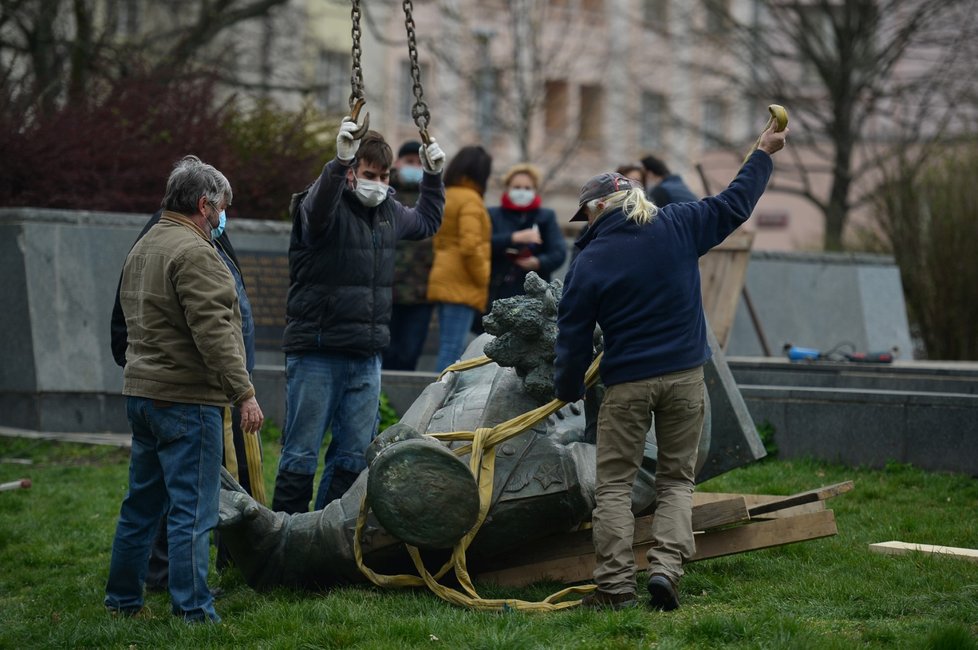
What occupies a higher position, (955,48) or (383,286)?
(955,48)

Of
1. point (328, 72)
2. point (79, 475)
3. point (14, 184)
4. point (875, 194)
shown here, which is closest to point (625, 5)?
point (328, 72)

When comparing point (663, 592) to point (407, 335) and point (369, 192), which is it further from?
point (407, 335)

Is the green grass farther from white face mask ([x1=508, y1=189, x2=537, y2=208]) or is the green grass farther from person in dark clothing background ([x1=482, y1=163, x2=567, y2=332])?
white face mask ([x1=508, y1=189, x2=537, y2=208])

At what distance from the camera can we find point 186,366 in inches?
227

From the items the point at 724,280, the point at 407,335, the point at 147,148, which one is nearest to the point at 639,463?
the point at 407,335

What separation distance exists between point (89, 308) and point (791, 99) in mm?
15134

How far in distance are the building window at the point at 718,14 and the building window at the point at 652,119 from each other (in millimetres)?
2065

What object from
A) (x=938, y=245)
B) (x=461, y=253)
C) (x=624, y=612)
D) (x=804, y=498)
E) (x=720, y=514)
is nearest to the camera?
(x=624, y=612)

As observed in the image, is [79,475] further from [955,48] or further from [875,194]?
[955,48]

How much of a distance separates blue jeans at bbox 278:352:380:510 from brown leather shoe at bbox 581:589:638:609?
1.66 metres

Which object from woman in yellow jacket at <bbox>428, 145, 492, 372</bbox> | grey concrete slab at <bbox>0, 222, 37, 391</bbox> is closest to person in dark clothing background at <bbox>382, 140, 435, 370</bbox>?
woman in yellow jacket at <bbox>428, 145, 492, 372</bbox>

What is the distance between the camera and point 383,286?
709 cm

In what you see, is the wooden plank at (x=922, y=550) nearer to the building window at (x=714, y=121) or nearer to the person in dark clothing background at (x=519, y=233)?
the person in dark clothing background at (x=519, y=233)

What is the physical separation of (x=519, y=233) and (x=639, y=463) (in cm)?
520
